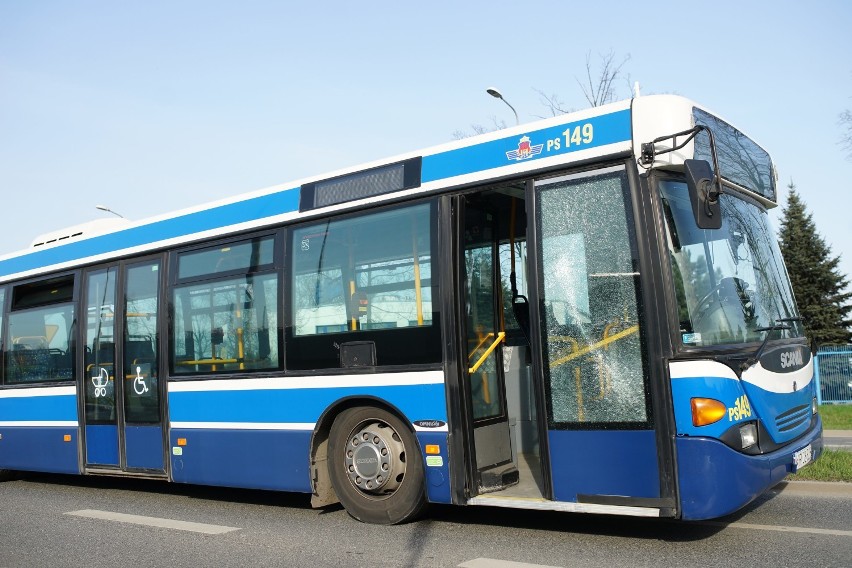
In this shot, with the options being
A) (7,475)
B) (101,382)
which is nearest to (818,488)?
(101,382)

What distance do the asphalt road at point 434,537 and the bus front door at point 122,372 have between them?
84 cm

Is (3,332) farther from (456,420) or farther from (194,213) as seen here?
(456,420)

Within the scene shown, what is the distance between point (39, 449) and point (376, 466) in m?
5.87

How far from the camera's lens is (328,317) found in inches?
310

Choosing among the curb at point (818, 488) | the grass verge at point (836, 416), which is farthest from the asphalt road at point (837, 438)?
the curb at point (818, 488)

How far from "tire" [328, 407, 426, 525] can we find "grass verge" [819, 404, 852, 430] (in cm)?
1238

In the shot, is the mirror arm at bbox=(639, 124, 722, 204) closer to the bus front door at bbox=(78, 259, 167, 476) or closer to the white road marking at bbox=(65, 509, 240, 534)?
the white road marking at bbox=(65, 509, 240, 534)

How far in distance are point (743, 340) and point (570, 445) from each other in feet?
4.66

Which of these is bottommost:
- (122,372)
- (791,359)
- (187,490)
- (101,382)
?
(187,490)

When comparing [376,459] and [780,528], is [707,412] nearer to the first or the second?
[780,528]

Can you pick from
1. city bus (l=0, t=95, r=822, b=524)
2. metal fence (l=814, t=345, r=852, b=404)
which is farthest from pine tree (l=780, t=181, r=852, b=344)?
city bus (l=0, t=95, r=822, b=524)

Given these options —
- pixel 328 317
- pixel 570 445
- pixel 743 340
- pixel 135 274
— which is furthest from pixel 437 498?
pixel 135 274

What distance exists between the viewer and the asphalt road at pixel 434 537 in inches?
234

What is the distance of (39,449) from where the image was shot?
11125mm
